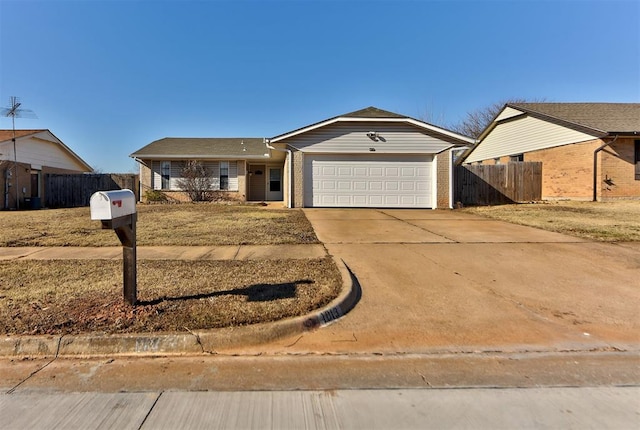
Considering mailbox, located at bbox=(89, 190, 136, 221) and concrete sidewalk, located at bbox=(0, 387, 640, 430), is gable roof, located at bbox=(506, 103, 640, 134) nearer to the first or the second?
concrete sidewalk, located at bbox=(0, 387, 640, 430)

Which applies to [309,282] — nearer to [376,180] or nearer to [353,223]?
[353,223]

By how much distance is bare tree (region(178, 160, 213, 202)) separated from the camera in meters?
21.2

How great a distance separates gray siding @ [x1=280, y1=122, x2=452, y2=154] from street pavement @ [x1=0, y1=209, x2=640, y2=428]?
1105cm

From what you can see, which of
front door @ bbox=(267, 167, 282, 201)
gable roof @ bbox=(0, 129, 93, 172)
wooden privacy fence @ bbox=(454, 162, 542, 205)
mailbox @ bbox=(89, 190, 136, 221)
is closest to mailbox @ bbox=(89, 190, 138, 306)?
mailbox @ bbox=(89, 190, 136, 221)

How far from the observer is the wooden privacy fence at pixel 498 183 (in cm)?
1825

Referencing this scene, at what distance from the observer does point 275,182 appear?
24.0 metres

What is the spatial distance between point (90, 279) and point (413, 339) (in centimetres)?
454

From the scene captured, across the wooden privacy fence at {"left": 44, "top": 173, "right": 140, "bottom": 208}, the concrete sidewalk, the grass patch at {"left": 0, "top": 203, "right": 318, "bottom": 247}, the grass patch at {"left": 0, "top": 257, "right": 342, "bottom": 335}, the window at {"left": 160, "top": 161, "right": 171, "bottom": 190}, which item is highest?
the window at {"left": 160, "top": 161, "right": 171, "bottom": 190}

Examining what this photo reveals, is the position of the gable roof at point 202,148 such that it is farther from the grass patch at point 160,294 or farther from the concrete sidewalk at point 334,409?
the concrete sidewalk at point 334,409

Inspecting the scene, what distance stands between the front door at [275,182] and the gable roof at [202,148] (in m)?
1.59

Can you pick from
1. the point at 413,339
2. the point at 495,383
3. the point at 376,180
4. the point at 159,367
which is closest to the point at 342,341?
the point at 413,339

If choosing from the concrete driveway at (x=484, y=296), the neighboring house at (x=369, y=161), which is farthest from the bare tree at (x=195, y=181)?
the concrete driveway at (x=484, y=296)

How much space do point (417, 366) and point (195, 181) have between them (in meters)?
20.2

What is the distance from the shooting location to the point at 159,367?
316 centimetres
